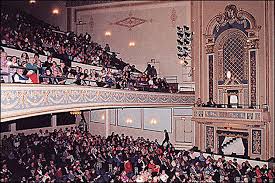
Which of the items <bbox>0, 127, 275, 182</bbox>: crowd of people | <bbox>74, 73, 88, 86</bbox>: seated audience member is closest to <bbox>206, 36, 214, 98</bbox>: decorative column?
<bbox>0, 127, 275, 182</bbox>: crowd of people

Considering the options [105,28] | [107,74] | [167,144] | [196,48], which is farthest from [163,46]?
[107,74]

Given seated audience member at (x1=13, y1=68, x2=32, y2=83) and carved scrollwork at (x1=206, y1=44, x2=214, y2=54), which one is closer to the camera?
seated audience member at (x1=13, y1=68, x2=32, y2=83)

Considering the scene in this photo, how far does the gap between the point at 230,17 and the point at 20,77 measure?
931 centimetres

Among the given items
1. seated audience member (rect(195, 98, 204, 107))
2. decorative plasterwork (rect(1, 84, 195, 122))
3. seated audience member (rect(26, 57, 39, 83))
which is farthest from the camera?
seated audience member (rect(195, 98, 204, 107))

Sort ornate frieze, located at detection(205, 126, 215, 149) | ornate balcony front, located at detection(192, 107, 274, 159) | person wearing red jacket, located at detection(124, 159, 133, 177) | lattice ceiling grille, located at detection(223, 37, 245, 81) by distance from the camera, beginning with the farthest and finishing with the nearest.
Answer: ornate frieze, located at detection(205, 126, 215, 149), lattice ceiling grille, located at detection(223, 37, 245, 81), ornate balcony front, located at detection(192, 107, 274, 159), person wearing red jacket, located at detection(124, 159, 133, 177)

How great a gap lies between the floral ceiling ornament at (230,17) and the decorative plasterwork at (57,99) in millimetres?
4183

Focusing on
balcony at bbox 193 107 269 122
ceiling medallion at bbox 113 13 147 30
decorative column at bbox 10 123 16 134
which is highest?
ceiling medallion at bbox 113 13 147 30

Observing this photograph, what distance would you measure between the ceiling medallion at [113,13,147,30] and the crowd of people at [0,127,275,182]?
622 cm

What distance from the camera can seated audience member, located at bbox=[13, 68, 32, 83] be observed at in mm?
6484

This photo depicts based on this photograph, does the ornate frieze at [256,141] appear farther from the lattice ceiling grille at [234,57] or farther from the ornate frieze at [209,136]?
the lattice ceiling grille at [234,57]

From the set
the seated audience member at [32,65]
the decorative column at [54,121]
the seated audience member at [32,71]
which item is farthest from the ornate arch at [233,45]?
the seated audience member at [32,71]

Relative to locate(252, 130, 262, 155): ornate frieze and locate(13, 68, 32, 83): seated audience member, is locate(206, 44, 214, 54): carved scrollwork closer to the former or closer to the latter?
locate(252, 130, 262, 155): ornate frieze

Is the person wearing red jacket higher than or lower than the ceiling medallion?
lower

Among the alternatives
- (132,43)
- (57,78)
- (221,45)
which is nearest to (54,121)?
(132,43)
